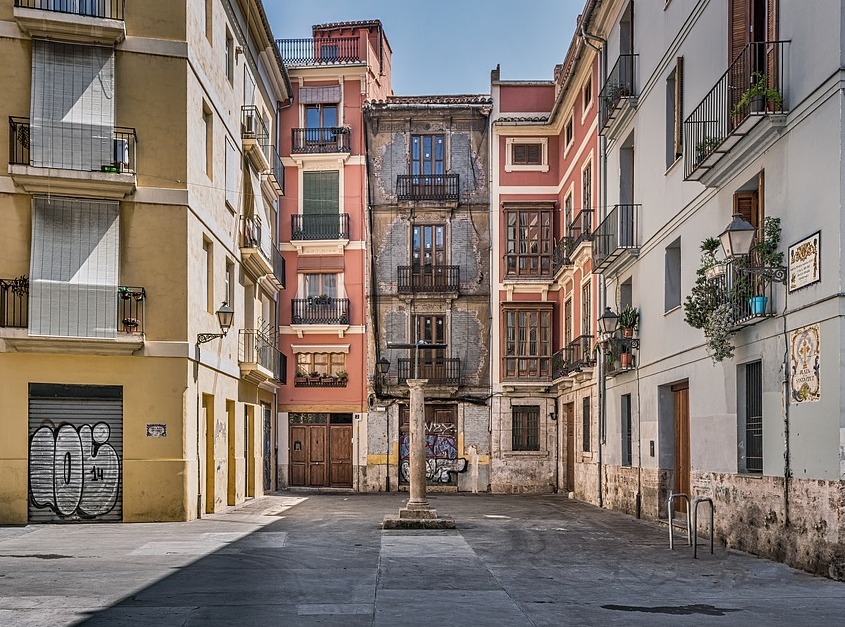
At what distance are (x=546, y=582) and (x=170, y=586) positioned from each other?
4.43 m

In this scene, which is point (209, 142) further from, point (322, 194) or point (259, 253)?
point (322, 194)

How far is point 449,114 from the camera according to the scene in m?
36.0

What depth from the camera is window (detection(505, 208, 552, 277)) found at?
1369 inches

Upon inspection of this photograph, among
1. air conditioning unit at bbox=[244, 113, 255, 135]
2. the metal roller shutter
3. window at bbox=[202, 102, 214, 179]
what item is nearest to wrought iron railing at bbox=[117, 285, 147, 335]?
the metal roller shutter

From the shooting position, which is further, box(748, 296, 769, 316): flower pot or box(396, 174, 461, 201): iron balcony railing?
box(396, 174, 461, 201): iron balcony railing

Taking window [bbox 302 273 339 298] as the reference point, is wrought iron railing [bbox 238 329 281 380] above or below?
below

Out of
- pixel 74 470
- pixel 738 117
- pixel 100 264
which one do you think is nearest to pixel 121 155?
pixel 100 264

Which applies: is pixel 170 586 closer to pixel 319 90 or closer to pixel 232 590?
pixel 232 590

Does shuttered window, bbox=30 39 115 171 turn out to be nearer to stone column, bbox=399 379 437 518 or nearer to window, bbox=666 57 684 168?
stone column, bbox=399 379 437 518

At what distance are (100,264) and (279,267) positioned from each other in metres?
13.9

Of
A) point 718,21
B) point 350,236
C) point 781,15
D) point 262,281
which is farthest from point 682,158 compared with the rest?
point 350,236

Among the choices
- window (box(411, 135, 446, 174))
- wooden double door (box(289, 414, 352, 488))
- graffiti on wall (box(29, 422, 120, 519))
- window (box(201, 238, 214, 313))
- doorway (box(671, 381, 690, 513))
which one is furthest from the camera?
window (box(411, 135, 446, 174))

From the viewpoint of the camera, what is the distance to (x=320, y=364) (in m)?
35.6

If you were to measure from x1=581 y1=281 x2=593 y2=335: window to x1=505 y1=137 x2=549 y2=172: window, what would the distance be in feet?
23.5
